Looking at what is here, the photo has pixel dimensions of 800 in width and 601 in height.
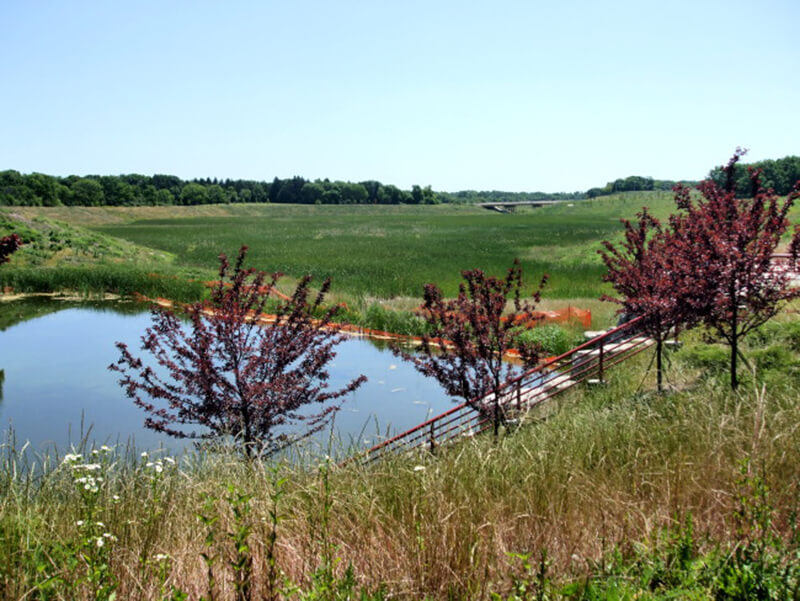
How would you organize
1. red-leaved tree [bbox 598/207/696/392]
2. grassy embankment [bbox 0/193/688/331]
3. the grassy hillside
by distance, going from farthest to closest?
the grassy hillside
grassy embankment [bbox 0/193/688/331]
red-leaved tree [bbox 598/207/696/392]

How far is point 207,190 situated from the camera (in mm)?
164500

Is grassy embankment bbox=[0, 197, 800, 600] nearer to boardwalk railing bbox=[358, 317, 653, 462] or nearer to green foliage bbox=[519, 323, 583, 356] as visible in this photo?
boardwalk railing bbox=[358, 317, 653, 462]

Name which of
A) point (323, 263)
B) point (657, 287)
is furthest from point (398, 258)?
point (657, 287)

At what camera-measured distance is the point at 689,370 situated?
9836 millimetres

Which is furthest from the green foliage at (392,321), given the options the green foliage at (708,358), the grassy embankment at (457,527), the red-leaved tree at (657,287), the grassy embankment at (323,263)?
the grassy embankment at (457,527)

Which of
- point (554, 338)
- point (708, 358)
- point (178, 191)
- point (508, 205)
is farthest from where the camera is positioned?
point (178, 191)

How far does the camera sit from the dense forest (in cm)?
11369

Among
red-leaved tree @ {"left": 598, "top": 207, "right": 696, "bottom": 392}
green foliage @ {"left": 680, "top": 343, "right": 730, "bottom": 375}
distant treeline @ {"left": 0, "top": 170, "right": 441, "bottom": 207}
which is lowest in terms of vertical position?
green foliage @ {"left": 680, "top": 343, "right": 730, "bottom": 375}

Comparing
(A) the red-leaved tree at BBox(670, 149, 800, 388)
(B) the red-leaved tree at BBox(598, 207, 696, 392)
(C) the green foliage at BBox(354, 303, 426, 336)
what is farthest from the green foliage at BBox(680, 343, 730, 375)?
(C) the green foliage at BBox(354, 303, 426, 336)

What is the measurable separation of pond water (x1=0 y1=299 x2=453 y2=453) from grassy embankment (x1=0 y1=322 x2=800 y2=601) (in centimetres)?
344

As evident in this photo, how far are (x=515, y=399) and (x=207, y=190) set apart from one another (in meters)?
164

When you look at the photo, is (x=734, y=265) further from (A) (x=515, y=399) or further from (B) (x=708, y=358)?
(A) (x=515, y=399)

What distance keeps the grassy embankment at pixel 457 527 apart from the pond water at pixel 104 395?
3.44m

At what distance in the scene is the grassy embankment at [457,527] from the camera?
3014mm
